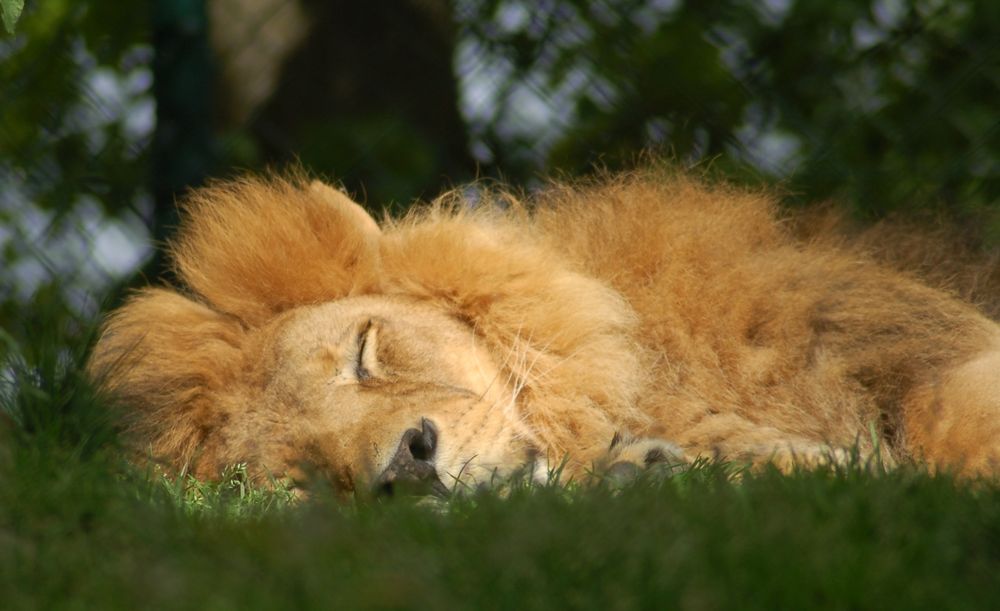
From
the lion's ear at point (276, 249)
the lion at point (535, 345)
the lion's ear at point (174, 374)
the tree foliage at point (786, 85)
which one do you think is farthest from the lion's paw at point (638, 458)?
the tree foliage at point (786, 85)

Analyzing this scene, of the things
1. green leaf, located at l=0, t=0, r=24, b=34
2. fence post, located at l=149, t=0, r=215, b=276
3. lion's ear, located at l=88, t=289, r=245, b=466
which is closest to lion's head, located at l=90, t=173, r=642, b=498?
lion's ear, located at l=88, t=289, r=245, b=466

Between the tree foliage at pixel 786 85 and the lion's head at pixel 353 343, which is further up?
the tree foliage at pixel 786 85

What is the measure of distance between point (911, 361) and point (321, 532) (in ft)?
6.15

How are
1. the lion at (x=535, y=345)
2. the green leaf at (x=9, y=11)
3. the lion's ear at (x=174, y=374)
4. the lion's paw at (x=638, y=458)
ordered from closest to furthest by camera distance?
the green leaf at (x=9, y=11), the lion's paw at (x=638, y=458), the lion at (x=535, y=345), the lion's ear at (x=174, y=374)

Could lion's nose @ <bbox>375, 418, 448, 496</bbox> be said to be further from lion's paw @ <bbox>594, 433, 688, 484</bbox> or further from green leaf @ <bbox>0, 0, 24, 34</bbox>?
green leaf @ <bbox>0, 0, 24, 34</bbox>

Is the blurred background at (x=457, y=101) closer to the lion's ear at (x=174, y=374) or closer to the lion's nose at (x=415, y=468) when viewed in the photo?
the lion's ear at (x=174, y=374)

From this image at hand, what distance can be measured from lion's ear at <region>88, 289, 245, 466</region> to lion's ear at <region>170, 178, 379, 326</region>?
0.09m

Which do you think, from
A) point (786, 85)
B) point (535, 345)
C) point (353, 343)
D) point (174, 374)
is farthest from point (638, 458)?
point (786, 85)

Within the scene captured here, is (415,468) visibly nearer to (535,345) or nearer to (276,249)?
(535,345)

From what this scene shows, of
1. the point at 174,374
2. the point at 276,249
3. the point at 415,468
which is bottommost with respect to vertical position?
the point at 174,374

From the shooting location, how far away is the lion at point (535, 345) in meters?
3.16

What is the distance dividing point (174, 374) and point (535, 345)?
99 cm

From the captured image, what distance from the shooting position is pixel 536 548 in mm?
1939

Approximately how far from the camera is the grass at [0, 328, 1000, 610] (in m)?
1.80
